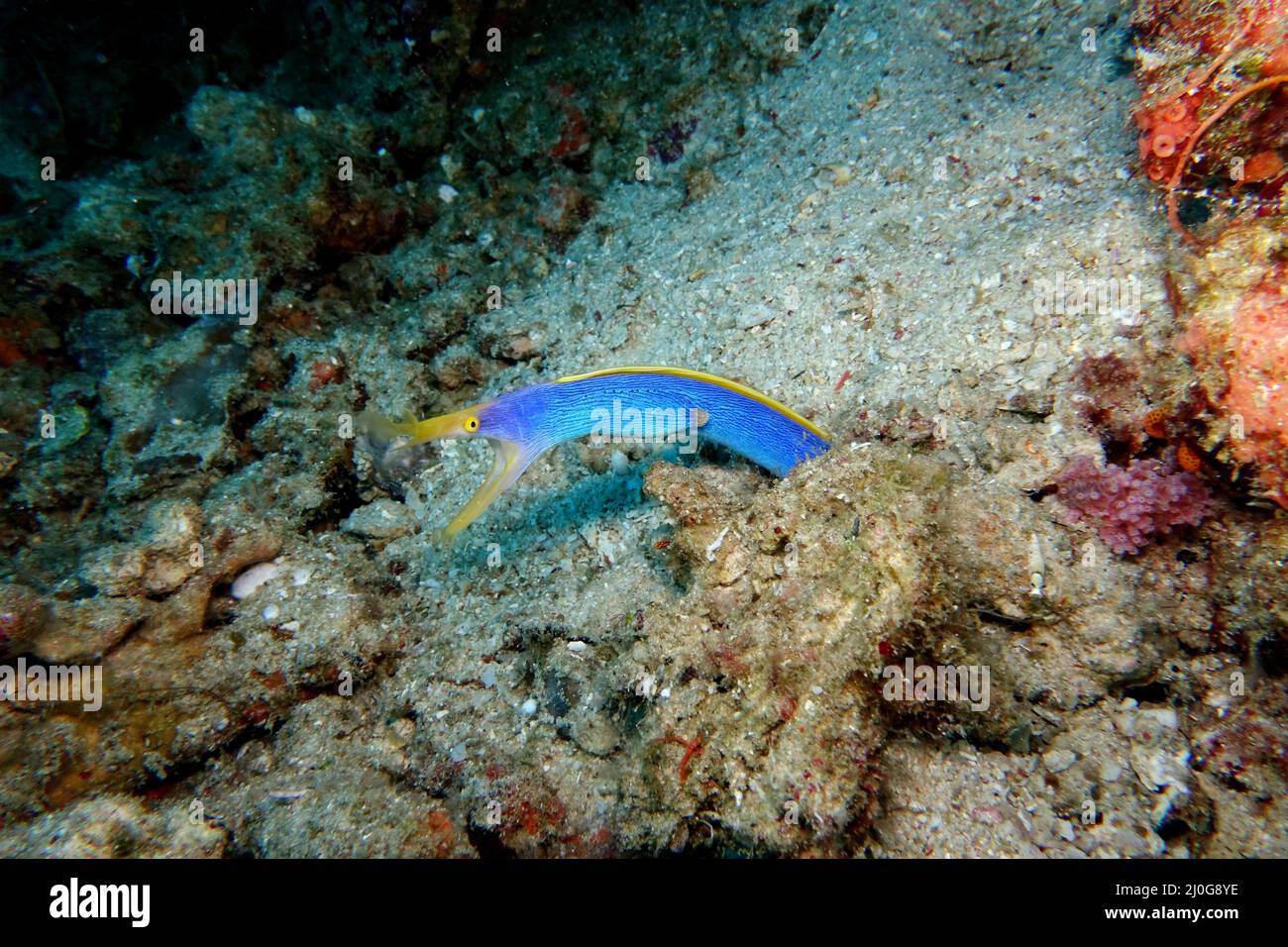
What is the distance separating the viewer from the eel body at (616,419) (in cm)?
260

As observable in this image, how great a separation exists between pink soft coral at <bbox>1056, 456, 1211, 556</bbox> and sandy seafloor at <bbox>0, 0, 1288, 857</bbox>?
9 cm

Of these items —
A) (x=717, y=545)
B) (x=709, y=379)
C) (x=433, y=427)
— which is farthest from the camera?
(x=709, y=379)

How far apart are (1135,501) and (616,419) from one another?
2224 mm

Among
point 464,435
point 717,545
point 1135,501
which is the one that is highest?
point 464,435

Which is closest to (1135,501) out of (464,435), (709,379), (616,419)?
(709,379)

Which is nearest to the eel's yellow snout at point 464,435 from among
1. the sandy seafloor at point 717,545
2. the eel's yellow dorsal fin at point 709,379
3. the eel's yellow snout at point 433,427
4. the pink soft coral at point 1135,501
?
the eel's yellow snout at point 433,427

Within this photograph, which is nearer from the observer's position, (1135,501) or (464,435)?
(1135,501)

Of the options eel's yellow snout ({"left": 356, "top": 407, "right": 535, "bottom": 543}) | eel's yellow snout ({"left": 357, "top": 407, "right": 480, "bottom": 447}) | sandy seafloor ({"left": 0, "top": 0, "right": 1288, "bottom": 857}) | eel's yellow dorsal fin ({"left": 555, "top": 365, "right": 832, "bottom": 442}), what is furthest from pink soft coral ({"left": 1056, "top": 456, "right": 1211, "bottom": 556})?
eel's yellow snout ({"left": 357, "top": 407, "right": 480, "bottom": 447})

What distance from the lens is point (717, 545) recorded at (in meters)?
2.29

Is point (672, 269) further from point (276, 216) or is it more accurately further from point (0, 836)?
point (0, 836)

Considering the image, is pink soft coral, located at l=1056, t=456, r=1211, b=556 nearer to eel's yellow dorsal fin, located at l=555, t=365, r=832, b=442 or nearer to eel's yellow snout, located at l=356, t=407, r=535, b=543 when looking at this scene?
eel's yellow dorsal fin, located at l=555, t=365, r=832, b=442

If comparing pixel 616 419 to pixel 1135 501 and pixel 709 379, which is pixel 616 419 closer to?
pixel 709 379

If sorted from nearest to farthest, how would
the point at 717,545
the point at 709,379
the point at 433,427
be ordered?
the point at 717,545 → the point at 433,427 → the point at 709,379

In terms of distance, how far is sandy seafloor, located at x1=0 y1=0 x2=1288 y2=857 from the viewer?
2037 mm
